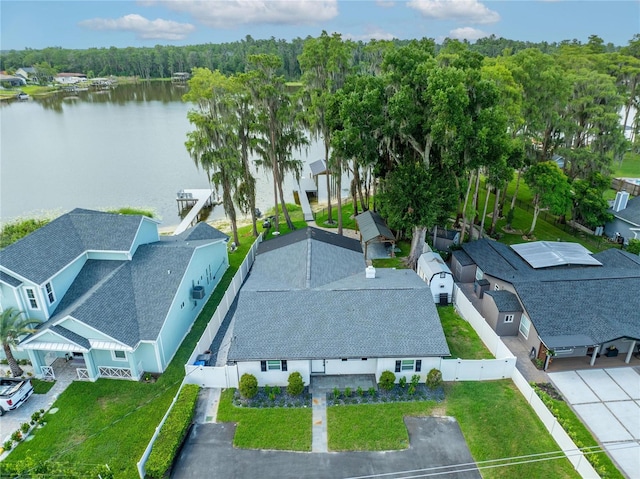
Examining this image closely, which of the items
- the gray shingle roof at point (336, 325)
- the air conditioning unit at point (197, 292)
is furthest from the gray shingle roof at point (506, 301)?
the air conditioning unit at point (197, 292)

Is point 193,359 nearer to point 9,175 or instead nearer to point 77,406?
point 77,406

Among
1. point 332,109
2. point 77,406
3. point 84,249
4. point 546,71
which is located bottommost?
point 77,406

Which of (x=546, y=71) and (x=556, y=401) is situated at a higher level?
(x=546, y=71)

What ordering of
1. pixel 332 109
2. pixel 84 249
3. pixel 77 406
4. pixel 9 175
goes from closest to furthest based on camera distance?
1. pixel 77 406
2. pixel 84 249
3. pixel 332 109
4. pixel 9 175

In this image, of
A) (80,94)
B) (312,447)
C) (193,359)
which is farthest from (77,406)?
(80,94)

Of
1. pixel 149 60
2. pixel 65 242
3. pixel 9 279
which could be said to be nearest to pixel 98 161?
pixel 65 242

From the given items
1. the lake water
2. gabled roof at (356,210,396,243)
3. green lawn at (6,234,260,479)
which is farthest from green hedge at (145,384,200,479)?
the lake water

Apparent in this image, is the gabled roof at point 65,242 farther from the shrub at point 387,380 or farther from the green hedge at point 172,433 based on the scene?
the shrub at point 387,380

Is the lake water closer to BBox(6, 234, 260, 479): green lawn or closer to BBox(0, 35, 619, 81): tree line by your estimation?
BBox(6, 234, 260, 479): green lawn
